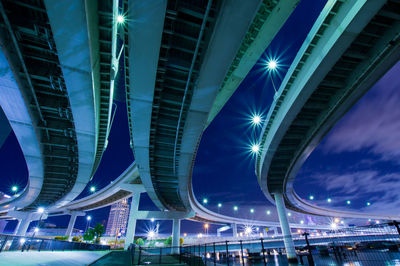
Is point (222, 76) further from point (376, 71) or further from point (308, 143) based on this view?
point (308, 143)

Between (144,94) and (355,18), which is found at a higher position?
(355,18)

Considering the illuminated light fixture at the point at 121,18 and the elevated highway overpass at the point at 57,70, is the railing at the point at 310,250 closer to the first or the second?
the elevated highway overpass at the point at 57,70

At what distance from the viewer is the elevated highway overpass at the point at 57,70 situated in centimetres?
700

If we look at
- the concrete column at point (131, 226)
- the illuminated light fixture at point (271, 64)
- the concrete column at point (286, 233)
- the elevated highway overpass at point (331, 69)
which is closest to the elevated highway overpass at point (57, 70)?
the illuminated light fixture at point (271, 64)

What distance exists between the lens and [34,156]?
17.2 metres

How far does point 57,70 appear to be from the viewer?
1002 cm

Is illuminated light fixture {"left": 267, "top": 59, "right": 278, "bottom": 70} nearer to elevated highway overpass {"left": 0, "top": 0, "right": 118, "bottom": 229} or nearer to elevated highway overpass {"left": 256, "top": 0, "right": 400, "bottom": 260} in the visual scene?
elevated highway overpass {"left": 256, "top": 0, "right": 400, "bottom": 260}

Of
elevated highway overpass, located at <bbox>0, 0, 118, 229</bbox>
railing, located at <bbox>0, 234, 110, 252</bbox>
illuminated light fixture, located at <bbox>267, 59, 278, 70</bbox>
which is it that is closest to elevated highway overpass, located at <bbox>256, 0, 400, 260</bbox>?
illuminated light fixture, located at <bbox>267, 59, 278, 70</bbox>

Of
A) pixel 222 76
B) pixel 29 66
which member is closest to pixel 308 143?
pixel 222 76

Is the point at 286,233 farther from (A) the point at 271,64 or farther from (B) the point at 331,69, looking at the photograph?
(A) the point at 271,64

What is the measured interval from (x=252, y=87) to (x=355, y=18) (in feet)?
149

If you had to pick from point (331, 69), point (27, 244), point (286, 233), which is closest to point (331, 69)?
point (331, 69)

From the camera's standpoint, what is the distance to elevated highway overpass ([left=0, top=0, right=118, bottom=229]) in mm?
6996

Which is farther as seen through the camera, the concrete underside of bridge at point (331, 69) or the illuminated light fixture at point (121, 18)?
the concrete underside of bridge at point (331, 69)
